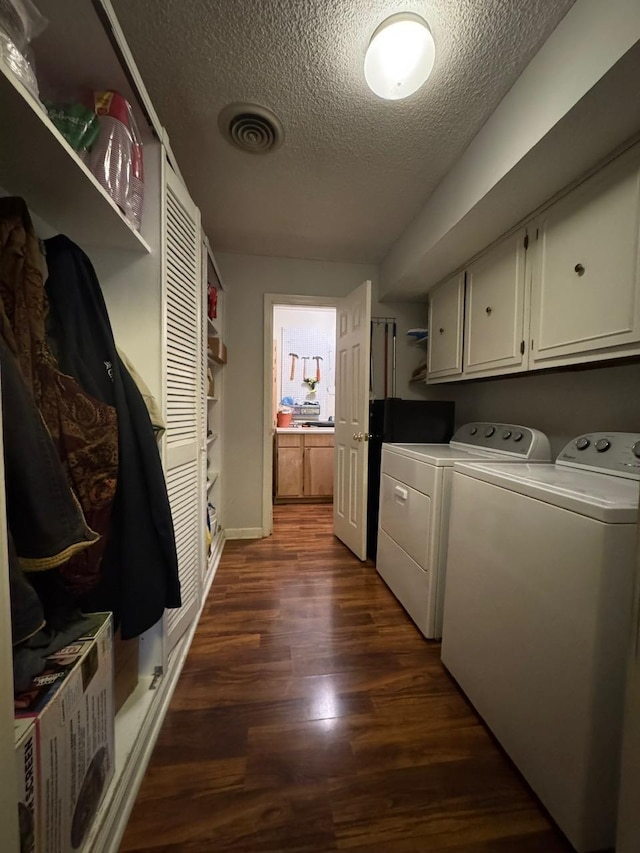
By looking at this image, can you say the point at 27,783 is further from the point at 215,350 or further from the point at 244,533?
the point at 244,533

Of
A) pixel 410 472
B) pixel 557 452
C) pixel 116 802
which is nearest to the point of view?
pixel 116 802

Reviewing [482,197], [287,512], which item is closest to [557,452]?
[482,197]

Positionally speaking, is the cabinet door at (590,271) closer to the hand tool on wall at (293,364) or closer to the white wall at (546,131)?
the white wall at (546,131)

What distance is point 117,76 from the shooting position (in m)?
0.93

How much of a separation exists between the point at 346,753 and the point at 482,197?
84.5 inches

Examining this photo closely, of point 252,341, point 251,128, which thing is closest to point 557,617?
point 251,128

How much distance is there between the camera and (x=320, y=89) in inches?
47.1

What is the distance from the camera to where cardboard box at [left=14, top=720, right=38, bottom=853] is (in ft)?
1.75

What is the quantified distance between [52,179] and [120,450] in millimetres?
725

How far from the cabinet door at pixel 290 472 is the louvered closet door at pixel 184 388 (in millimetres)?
1948

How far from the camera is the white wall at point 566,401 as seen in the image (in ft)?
4.13

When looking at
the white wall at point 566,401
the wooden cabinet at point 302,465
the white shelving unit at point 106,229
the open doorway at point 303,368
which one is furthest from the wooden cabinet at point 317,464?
the white shelving unit at point 106,229

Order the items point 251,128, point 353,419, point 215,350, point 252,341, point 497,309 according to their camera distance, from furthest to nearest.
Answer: point 252,341 < point 353,419 < point 215,350 < point 497,309 < point 251,128

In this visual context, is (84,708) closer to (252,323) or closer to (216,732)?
(216,732)
